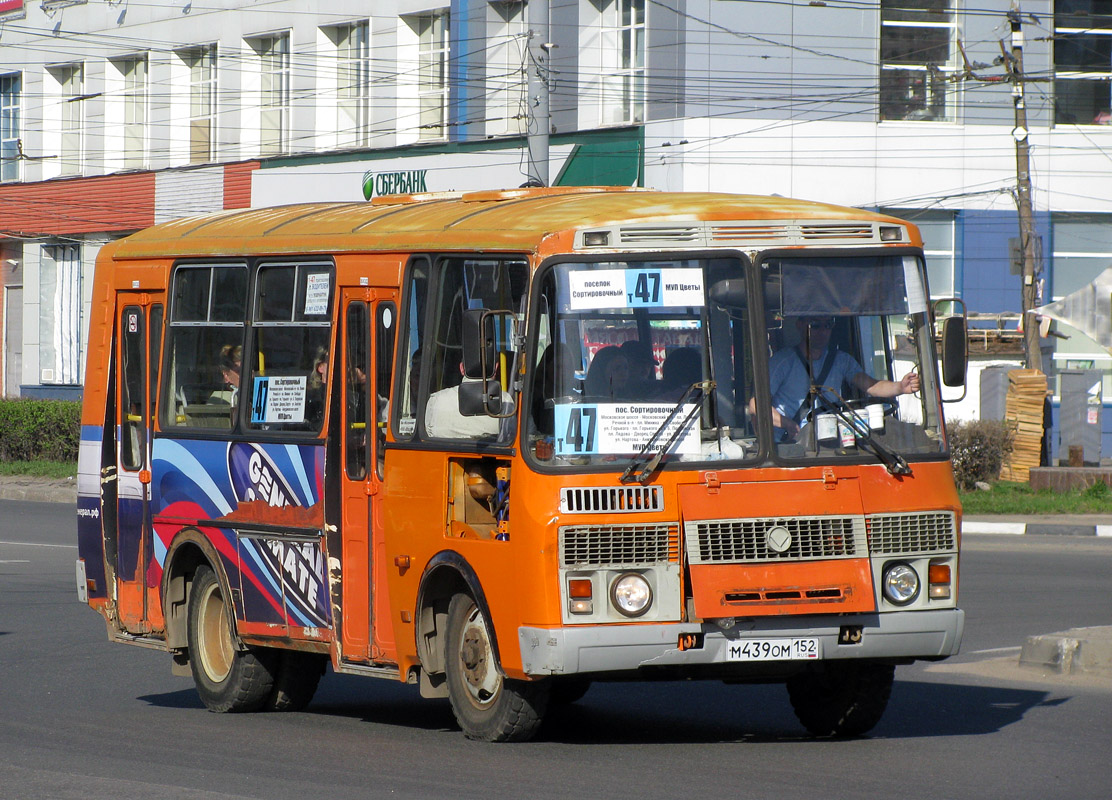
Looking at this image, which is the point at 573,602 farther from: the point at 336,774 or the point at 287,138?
the point at 287,138

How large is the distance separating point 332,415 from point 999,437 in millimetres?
18463

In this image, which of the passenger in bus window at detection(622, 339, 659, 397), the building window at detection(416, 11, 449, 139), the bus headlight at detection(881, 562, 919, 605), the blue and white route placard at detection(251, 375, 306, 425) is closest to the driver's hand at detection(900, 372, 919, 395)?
the bus headlight at detection(881, 562, 919, 605)

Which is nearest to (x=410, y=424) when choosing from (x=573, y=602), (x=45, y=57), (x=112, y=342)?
(x=573, y=602)

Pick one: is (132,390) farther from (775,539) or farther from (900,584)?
(900,584)

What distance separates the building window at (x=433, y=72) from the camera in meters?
32.9

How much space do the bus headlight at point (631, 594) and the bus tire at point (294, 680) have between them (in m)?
2.97

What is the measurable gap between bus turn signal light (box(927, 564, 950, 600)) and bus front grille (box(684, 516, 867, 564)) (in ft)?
1.36

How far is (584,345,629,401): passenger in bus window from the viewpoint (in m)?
7.73

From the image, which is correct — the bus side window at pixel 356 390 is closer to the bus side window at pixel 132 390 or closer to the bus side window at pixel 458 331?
the bus side window at pixel 458 331

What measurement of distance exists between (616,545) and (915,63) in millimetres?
24267

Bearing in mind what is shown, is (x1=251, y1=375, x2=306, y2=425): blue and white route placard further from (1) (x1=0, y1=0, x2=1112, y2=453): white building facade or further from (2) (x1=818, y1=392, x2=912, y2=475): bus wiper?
(1) (x1=0, y1=0, x2=1112, y2=453): white building facade

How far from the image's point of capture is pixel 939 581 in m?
7.99

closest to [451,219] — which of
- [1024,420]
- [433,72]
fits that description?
[1024,420]

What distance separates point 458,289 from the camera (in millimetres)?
8422
